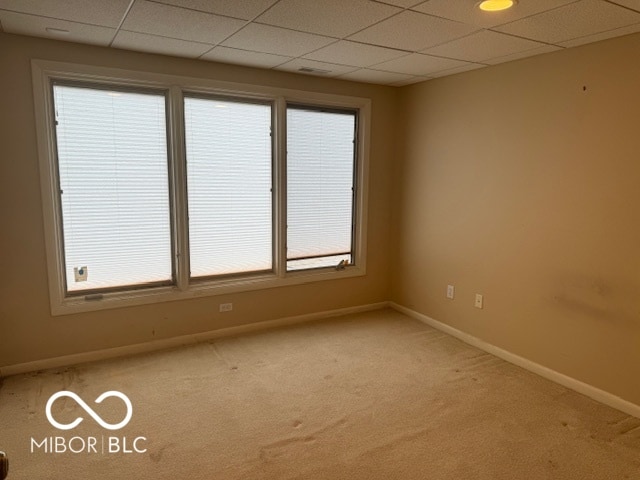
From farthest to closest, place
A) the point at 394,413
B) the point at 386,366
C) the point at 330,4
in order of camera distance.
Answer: the point at 386,366 < the point at 394,413 < the point at 330,4

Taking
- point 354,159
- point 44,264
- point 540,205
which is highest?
point 354,159

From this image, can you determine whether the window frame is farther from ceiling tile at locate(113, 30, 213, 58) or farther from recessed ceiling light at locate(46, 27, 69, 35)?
recessed ceiling light at locate(46, 27, 69, 35)

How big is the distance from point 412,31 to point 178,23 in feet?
4.67

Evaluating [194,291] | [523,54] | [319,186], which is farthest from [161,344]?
[523,54]

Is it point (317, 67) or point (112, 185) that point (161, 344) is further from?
point (317, 67)

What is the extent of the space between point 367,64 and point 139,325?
286 cm

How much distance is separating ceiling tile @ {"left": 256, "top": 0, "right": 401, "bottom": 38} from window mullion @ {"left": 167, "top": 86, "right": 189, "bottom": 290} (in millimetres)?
1275

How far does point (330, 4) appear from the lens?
2.26 meters

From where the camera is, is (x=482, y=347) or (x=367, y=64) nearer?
(x=367, y=64)

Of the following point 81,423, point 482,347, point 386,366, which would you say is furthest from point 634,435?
point 81,423

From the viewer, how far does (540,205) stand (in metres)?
3.24

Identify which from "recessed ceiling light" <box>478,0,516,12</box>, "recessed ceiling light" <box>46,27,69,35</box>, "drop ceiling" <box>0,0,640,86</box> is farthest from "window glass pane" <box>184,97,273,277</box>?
"recessed ceiling light" <box>478,0,516,12</box>

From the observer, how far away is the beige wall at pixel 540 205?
2766 mm

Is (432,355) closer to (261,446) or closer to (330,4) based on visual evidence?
(261,446)
